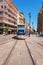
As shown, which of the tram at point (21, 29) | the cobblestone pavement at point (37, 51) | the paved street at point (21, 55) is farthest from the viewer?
the tram at point (21, 29)

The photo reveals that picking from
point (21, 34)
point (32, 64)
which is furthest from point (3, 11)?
point (32, 64)

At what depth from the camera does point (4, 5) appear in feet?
291

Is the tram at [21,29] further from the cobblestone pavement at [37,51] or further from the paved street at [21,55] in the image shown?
the paved street at [21,55]

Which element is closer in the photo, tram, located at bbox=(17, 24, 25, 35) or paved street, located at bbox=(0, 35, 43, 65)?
paved street, located at bbox=(0, 35, 43, 65)

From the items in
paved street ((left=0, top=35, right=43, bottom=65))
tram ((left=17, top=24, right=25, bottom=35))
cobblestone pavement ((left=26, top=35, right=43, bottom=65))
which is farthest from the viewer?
tram ((left=17, top=24, right=25, bottom=35))

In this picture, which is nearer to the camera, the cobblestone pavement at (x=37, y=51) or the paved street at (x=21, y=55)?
the paved street at (x=21, y=55)

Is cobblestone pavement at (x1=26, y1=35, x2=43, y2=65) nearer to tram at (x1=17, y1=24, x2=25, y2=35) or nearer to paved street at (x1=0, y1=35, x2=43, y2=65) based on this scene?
paved street at (x1=0, y1=35, x2=43, y2=65)

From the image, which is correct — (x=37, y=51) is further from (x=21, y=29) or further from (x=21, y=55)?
(x=21, y=29)

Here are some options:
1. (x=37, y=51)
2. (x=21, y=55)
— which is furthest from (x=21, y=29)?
(x=21, y=55)

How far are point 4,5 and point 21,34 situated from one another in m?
45.1

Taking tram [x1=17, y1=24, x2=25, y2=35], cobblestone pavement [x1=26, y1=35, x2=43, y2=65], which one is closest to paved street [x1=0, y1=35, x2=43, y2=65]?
cobblestone pavement [x1=26, y1=35, x2=43, y2=65]

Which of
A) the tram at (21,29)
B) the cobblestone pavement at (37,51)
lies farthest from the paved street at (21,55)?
the tram at (21,29)

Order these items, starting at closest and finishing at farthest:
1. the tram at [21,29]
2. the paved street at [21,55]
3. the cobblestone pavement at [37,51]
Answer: the paved street at [21,55]
the cobblestone pavement at [37,51]
the tram at [21,29]

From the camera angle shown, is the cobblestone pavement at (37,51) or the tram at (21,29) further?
the tram at (21,29)
